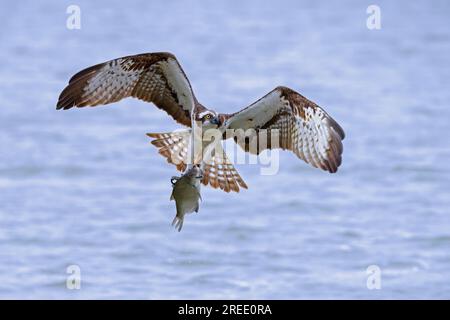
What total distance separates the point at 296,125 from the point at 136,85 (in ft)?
4.04

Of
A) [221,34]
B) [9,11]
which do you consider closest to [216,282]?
[221,34]

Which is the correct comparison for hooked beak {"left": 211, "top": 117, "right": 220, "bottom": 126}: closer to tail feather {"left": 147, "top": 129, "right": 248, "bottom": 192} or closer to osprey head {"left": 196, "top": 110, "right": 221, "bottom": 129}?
osprey head {"left": 196, "top": 110, "right": 221, "bottom": 129}

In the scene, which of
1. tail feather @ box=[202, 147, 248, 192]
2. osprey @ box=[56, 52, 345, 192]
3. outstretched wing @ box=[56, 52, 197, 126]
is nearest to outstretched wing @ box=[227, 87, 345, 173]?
osprey @ box=[56, 52, 345, 192]

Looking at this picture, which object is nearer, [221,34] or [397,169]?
[397,169]

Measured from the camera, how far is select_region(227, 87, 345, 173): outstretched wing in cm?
919

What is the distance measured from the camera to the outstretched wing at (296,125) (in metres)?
9.19

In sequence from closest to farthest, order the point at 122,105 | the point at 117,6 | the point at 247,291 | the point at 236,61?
1. the point at 247,291
2. the point at 122,105
3. the point at 236,61
4. the point at 117,6

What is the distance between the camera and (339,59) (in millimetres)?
21969

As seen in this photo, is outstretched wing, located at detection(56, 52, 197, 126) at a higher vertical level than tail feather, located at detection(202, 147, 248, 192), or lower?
higher

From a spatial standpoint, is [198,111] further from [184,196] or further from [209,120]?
[184,196]

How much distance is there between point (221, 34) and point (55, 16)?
309 cm

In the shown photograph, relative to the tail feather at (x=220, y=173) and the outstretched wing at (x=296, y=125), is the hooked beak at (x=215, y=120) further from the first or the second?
the tail feather at (x=220, y=173)

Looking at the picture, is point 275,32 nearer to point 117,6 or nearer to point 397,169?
point 117,6

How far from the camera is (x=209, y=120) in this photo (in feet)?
29.1
